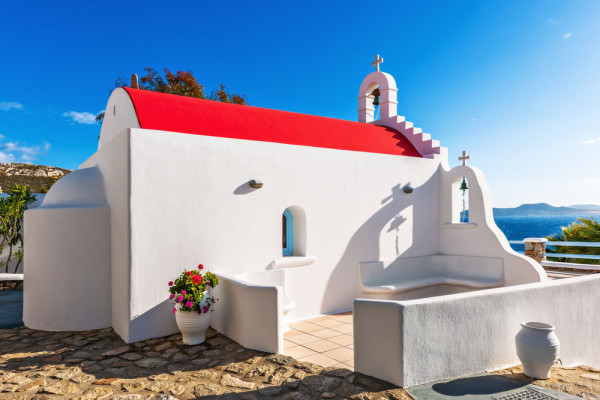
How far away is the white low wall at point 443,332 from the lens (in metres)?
4.57

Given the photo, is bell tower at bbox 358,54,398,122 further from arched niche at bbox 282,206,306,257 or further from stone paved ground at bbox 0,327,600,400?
stone paved ground at bbox 0,327,600,400

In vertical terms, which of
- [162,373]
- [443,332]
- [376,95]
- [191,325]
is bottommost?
[162,373]

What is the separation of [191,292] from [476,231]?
7.29m

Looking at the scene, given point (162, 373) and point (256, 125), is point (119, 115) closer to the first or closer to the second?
point (256, 125)

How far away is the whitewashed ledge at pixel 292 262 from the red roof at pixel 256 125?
2490mm

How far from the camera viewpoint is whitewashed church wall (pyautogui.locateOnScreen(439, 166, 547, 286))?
8.99m

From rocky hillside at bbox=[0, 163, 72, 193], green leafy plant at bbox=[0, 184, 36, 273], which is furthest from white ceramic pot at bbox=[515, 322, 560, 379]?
rocky hillside at bbox=[0, 163, 72, 193]

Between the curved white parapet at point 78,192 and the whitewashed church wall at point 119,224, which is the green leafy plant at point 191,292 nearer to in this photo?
the whitewashed church wall at point 119,224

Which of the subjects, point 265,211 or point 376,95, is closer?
point 265,211

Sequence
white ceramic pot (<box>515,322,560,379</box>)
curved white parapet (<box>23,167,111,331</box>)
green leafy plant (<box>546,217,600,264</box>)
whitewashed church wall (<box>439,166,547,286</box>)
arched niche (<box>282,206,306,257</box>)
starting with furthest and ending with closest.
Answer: green leafy plant (<box>546,217,600,264</box>) < whitewashed church wall (<box>439,166,547,286</box>) < arched niche (<box>282,206,306,257</box>) < curved white parapet (<box>23,167,111,331</box>) < white ceramic pot (<box>515,322,560,379</box>)

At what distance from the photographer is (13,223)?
36.5 feet

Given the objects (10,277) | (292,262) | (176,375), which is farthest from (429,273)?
(10,277)

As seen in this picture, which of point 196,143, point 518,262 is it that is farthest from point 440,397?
point 518,262

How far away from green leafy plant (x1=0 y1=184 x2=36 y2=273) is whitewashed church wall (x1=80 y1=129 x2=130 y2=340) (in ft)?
18.7
